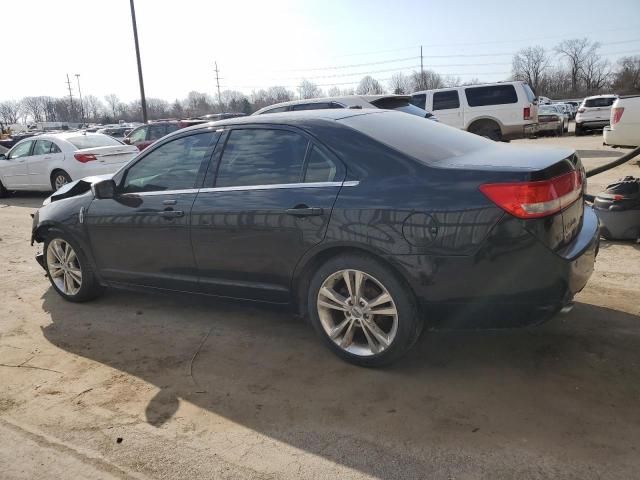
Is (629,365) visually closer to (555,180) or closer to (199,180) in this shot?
(555,180)

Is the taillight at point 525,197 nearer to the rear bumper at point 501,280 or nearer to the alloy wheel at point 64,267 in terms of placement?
the rear bumper at point 501,280

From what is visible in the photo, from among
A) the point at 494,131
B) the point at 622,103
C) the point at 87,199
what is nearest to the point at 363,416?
the point at 87,199

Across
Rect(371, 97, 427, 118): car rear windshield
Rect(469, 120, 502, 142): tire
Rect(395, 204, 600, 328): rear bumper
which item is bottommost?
Rect(395, 204, 600, 328): rear bumper

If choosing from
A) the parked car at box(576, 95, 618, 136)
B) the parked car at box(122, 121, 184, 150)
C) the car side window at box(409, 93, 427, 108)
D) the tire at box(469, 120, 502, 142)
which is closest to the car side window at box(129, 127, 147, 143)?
the parked car at box(122, 121, 184, 150)

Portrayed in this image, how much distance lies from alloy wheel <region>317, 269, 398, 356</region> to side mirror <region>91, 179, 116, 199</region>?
2.13 meters

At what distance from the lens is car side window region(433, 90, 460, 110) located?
15734 millimetres

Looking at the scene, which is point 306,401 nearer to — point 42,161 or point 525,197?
point 525,197

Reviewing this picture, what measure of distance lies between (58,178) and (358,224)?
1073 cm

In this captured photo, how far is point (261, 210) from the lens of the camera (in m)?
3.62

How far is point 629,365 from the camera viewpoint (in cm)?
330

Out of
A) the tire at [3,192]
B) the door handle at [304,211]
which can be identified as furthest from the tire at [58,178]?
the door handle at [304,211]

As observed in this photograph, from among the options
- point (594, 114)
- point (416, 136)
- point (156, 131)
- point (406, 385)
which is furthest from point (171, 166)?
point (594, 114)

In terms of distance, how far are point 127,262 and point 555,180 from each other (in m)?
3.32

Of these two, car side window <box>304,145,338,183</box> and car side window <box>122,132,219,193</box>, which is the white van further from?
car side window <box>304,145,338,183</box>
